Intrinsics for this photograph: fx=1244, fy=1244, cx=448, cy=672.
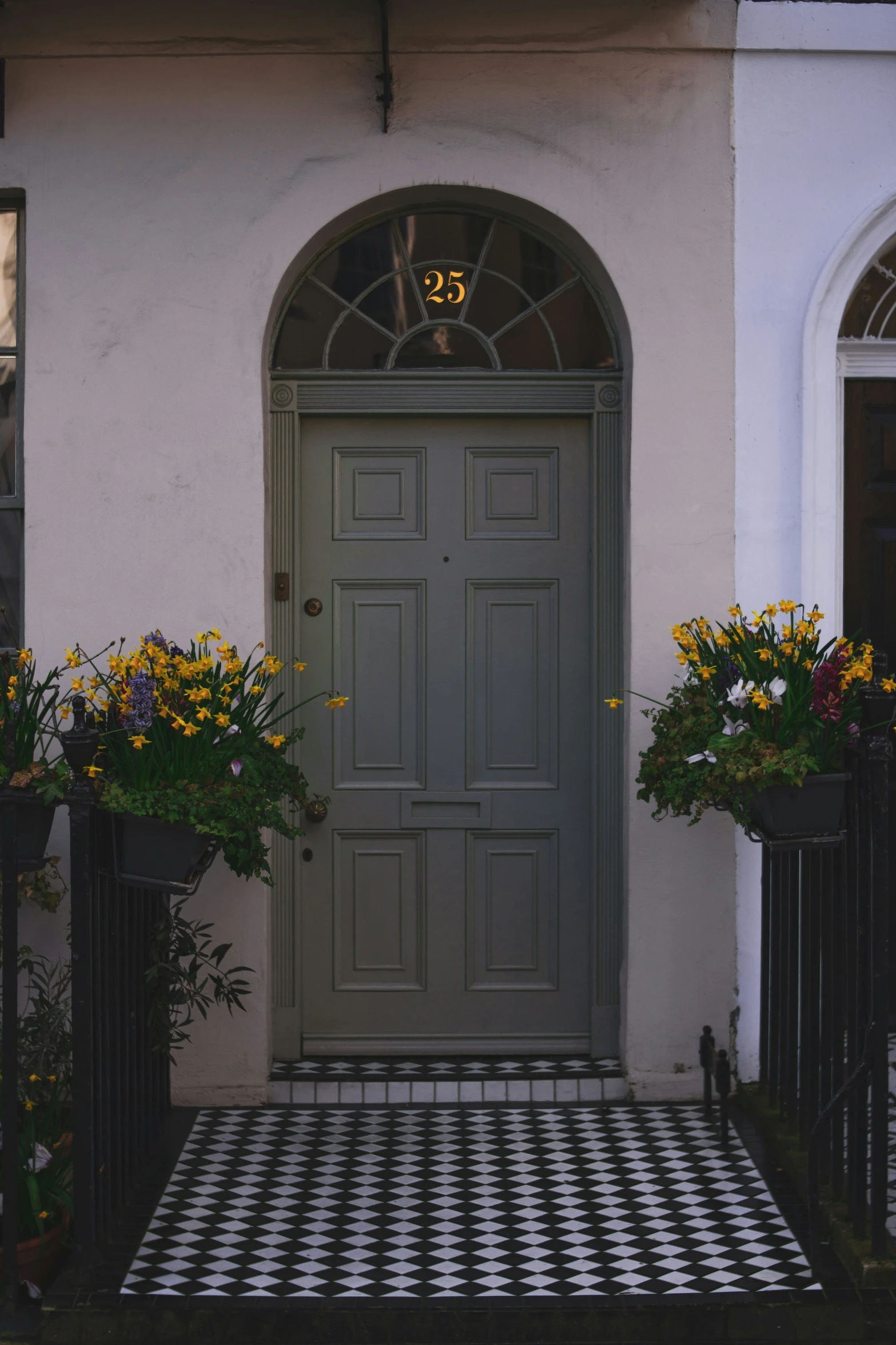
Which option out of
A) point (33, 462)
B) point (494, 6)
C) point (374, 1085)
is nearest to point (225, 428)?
point (33, 462)

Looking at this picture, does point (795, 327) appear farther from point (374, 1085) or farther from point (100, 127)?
point (374, 1085)

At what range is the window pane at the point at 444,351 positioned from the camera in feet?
16.1

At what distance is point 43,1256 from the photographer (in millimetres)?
3473

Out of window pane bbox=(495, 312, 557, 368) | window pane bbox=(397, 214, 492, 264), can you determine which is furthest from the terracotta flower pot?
window pane bbox=(397, 214, 492, 264)

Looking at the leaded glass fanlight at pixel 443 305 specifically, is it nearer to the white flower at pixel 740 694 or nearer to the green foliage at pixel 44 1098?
the white flower at pixel 740 694

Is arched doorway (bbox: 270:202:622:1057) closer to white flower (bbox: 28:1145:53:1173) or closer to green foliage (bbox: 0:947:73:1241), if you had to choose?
green foliage (bbox: 0:947:73:1241)

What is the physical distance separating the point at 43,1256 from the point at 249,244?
11.3ft

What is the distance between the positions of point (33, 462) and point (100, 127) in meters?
1.28

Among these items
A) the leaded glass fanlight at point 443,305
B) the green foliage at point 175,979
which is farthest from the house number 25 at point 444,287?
the green foliage at point 175,979

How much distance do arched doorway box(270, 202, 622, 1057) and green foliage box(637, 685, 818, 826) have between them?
830mm

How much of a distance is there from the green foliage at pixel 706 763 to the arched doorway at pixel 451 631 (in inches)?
32.7

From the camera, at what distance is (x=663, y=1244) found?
359cm

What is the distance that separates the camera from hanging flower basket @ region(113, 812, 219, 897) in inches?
139

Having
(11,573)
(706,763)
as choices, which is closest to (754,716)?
(706,763)
